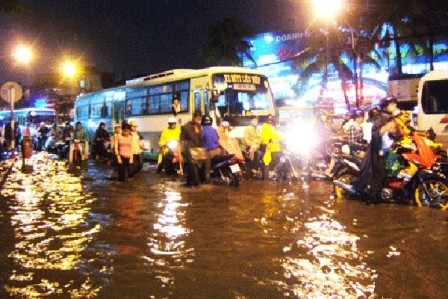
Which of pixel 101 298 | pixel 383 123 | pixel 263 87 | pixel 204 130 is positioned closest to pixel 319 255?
pixel 101 298

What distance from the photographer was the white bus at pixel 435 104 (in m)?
16.1

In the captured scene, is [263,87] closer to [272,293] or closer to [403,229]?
[403,229]

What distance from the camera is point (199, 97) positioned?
17203 millimetres

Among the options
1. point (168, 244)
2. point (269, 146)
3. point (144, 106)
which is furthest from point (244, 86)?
point (168, 244)

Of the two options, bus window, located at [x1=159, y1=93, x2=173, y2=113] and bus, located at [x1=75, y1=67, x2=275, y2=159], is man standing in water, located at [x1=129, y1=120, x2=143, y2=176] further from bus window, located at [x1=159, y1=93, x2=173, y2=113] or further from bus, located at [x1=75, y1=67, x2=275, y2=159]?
bus window, located at [x1=159, y1=93, x2=173, y2=113]

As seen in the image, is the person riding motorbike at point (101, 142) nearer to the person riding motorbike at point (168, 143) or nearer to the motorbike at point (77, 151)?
the motorbike at point (77, 151)

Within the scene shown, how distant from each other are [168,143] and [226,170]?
308cm

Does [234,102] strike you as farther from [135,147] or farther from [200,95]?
[135,147]

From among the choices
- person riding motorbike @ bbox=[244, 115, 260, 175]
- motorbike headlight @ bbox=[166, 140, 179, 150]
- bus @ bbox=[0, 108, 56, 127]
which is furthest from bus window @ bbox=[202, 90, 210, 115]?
bus @ bbox=[0, 108, 56, 127]

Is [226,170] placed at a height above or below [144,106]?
below

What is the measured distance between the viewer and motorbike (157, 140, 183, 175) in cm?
1512

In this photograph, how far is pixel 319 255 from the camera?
6.17 meters

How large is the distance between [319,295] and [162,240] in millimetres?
2870

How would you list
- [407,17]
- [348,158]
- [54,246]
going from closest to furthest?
1. [54,246]
2. [348,158]
3. [407,17]
